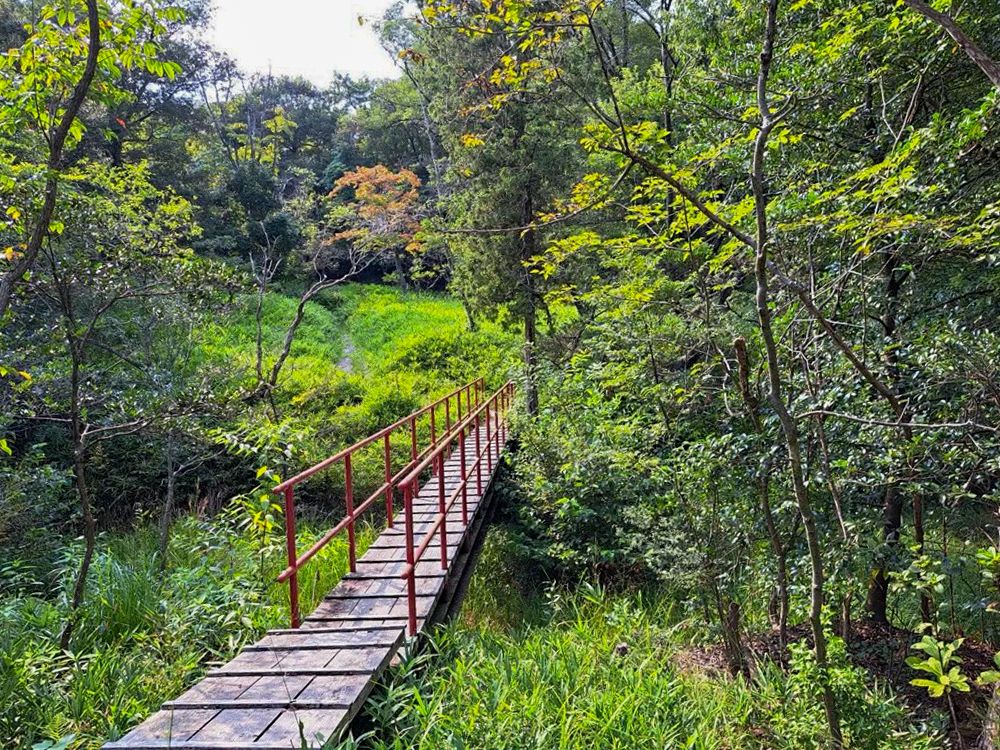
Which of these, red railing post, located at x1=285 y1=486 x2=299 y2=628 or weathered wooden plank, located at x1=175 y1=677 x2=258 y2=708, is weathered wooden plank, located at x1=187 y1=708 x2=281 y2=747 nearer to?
weathered wooden plank, located at x1=175 y1=677 x2=258 y2=708

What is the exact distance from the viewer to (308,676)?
3.33 m

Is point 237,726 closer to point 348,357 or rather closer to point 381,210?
point 348,357

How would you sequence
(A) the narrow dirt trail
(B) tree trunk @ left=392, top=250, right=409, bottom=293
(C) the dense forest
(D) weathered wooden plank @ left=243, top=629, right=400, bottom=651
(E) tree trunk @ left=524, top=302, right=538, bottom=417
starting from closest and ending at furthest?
(C) the dense forest, (D) weathered wooden plank @ left=243, top=629, right=400, bottom=651, (E) tree trunk @ left=524, top=302, right=538, bottom=417, (A) the narrow dirt trail, (B) tree trunk @ left=392, top=250, right=409, bottom=293

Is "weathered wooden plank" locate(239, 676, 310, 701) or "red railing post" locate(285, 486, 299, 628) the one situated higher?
"red railing post" locate(285, 486, 299, 628)

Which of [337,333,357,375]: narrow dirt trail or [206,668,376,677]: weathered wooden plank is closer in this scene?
[206,668,376,677]: weathered wooden plank

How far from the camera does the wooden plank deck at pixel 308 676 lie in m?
2.76

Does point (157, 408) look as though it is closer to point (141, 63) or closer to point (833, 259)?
point (141, 63)

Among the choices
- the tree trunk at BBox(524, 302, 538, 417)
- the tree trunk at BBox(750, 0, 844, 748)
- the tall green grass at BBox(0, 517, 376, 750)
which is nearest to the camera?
the tree trunk at BBox(750, 0, 844, 748)

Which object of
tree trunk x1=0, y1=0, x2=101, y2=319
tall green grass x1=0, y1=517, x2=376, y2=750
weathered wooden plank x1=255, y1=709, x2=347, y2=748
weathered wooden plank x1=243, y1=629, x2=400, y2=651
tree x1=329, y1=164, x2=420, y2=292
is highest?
tree x1=329, y1=164, x2=420, y2=292

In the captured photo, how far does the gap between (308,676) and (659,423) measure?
4.16 metres

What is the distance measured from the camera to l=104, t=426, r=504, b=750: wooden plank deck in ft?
9.06

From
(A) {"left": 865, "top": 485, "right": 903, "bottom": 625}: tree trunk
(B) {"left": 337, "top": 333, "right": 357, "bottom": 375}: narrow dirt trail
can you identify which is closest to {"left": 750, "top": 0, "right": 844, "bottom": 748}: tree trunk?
(A) {"left": 865, "top": 485, "right": 903, "bottom": 625}: tree trunk

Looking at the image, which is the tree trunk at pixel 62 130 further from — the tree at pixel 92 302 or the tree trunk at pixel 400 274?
the tree trunk at pixel 400 274

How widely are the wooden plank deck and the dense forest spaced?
262mm
